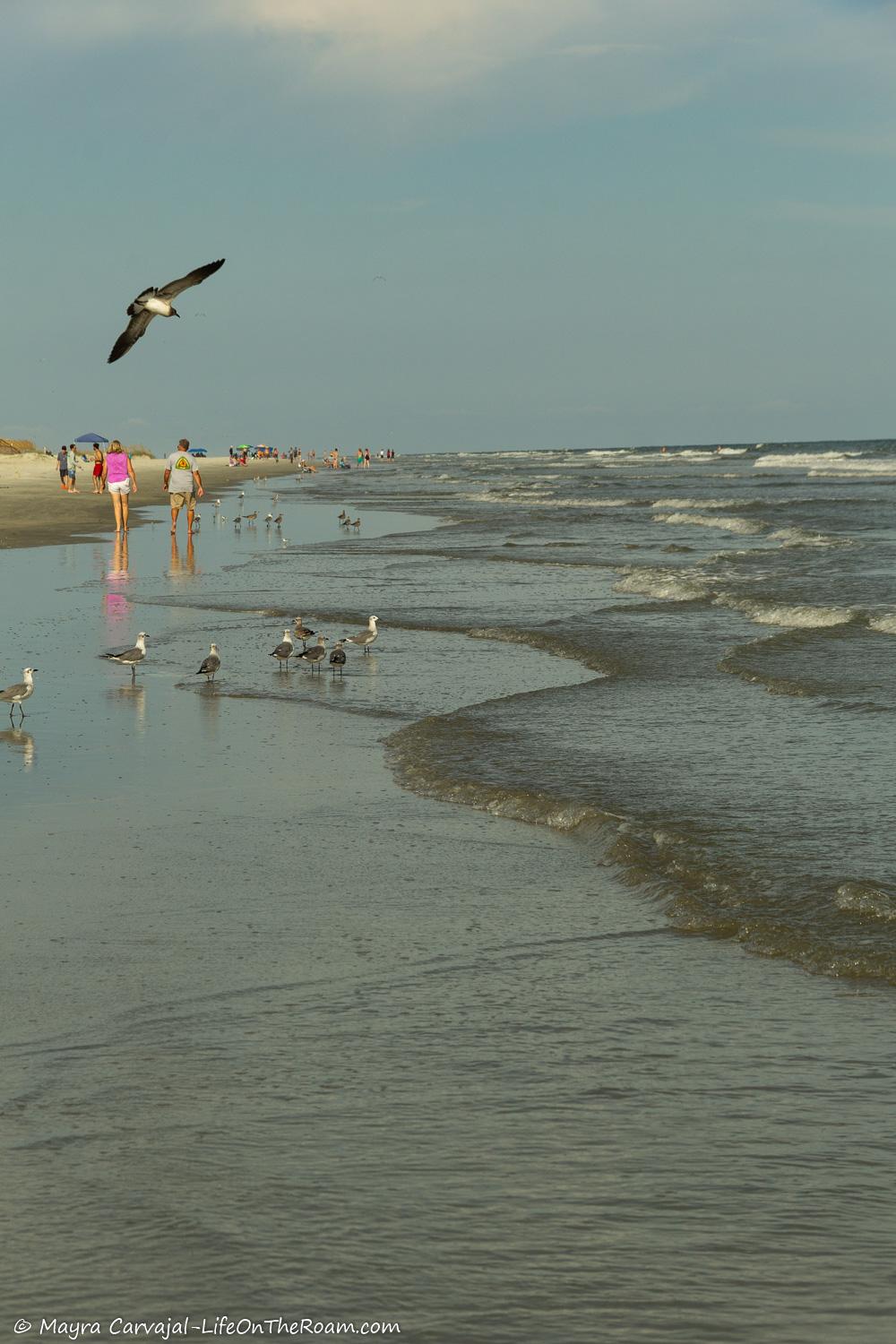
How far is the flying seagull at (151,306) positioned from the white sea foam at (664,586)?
8725 millimetres

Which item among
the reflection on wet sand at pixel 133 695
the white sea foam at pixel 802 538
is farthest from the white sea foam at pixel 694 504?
the reflection on wet sand at pixel 133 695

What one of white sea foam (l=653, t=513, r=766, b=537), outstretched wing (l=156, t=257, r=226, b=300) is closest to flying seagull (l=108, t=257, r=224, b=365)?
outstretched wing (l=156, t=257, r=226, b=300)

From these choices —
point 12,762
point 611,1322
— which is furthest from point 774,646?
point 611,1322

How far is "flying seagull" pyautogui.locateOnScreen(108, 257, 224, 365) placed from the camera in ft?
36.6

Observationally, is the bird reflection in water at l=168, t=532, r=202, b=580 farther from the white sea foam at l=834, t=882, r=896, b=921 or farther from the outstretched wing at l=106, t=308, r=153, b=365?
the white sea foam at l=834, t=882, r=896, b=921

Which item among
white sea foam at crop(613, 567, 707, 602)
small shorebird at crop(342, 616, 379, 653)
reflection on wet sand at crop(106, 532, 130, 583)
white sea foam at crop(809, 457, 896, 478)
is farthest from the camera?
white sea foam at crop(809, 457, 896, 478)

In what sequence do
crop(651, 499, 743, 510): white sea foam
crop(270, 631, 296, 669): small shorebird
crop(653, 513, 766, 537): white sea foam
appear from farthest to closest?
crop(651, 499, 743, 510): white sea foam → crop(653, 513, 766, 537): white sea foam → crop(270, 631, 296, 669): small shorebird

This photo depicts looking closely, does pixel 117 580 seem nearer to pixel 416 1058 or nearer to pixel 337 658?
pixel 337 658

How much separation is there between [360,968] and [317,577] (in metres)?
17.4

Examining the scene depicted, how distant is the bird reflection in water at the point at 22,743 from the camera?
898cm

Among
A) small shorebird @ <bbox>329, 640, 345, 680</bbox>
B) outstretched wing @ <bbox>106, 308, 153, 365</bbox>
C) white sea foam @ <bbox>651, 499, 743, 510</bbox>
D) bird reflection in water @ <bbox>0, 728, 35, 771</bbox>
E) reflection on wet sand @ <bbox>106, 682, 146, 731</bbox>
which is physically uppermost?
outstretched wing @ <bbox>106, 308, 153, 365</bbox>

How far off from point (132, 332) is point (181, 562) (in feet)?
44.1

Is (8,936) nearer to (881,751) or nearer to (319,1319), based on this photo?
(319,1319)

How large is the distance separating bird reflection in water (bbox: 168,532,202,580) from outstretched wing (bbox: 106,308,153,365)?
10.3 metres
